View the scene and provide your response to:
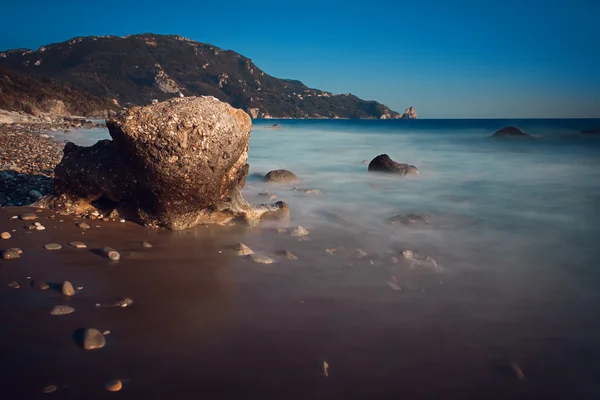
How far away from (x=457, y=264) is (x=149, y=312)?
3.06 m

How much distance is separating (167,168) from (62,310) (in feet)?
6.46

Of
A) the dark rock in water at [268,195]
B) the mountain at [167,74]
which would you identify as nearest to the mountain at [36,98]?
the dark rock in water at [268,195]

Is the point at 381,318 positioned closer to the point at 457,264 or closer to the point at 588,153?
the point at 457,264

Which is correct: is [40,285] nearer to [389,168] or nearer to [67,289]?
[67,289]

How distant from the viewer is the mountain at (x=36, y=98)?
27.8m

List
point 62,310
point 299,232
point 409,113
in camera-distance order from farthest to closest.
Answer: point 409,113 < point 299,232 < point 62,310

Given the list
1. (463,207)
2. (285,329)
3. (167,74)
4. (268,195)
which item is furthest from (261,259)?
(167,74)

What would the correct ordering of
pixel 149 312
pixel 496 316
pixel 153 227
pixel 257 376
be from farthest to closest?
pixel 153 227 → pixel 496 316 → pixel 149 312 → pixel 257 376

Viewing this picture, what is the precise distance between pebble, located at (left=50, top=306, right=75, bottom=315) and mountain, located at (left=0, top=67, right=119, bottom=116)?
29209 mm

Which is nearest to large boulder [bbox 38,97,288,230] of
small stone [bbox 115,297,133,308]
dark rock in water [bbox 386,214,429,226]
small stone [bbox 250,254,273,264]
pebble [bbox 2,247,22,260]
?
small stone [bbox 250,254,273,264]

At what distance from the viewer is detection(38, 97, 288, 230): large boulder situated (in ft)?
13.7

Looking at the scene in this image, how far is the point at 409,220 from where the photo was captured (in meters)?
5.69

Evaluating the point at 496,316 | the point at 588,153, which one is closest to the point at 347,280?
the point at 496,316

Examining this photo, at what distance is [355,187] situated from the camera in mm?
8562
